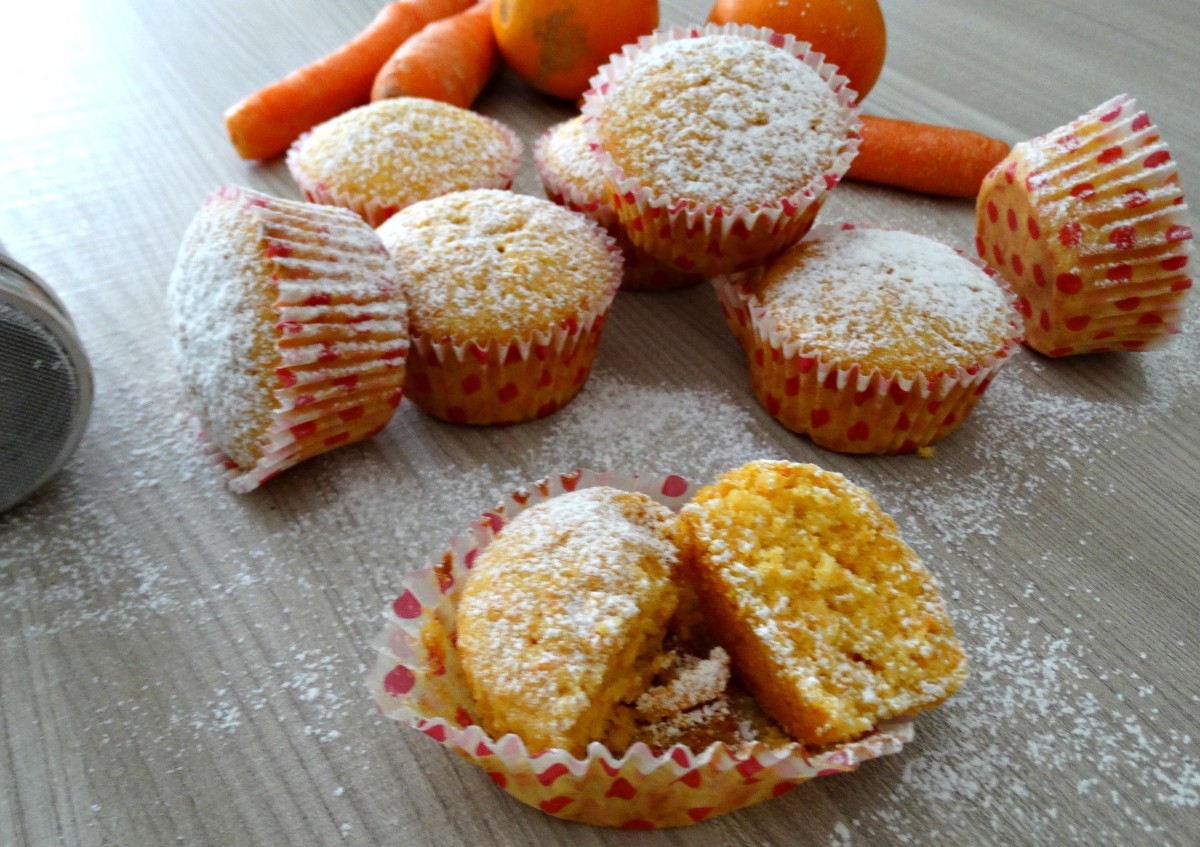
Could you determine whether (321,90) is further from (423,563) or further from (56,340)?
(423,563)

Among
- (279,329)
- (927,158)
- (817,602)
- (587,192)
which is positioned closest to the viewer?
(817,602)

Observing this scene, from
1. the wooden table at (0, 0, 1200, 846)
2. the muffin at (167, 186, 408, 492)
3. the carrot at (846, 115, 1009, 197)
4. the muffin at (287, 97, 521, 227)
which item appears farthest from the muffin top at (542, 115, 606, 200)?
the carrot at (846, 115, 1009, 197)

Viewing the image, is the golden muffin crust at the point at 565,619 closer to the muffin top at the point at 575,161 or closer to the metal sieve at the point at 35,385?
the metal sieve at the point at 35,385

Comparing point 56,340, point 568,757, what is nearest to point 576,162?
point 56,340

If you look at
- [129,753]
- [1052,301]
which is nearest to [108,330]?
[129,753]

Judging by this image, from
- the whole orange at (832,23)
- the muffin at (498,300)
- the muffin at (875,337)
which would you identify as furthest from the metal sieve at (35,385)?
the whole orange at (832,23)

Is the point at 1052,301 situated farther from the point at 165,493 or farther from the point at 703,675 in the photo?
the point at 165,493
